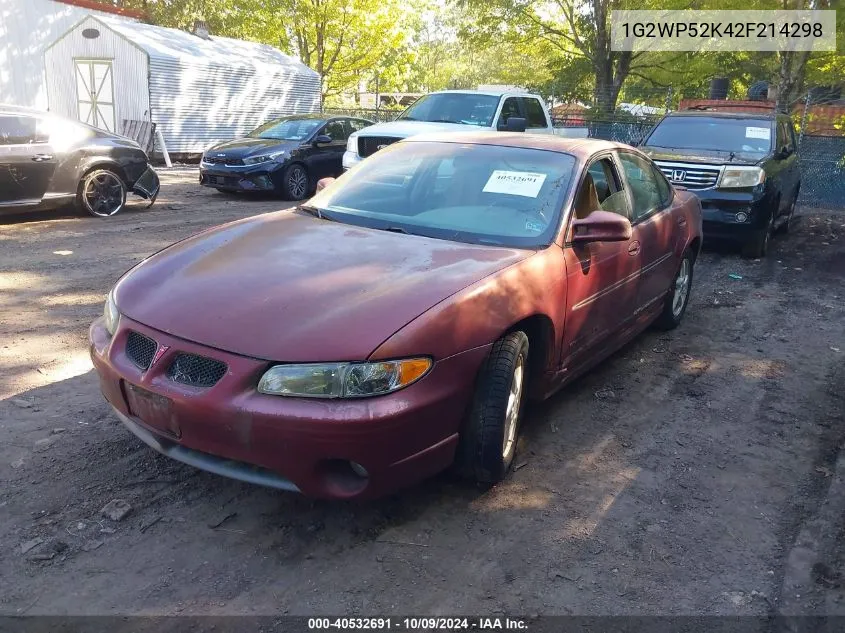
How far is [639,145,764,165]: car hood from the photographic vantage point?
9234mm

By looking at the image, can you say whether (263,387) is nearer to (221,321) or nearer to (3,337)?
(221,321)

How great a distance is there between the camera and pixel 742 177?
904 centimetres

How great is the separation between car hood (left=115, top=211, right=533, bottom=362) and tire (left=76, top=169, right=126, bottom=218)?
663 cm

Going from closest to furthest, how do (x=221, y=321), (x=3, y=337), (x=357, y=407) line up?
(x=357, y=407), (x=221, y=321), (x=3, y=337)

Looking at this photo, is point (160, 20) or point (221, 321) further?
point (160, 20)

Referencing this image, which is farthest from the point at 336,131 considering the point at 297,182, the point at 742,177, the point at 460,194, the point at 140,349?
the point at 140,349

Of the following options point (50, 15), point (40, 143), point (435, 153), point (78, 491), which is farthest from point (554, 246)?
Answer: point (50, 15)

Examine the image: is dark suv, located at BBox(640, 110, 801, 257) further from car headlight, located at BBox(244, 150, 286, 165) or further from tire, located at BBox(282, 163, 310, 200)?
car headlight, located at BBox(244, 150, 286, 165)

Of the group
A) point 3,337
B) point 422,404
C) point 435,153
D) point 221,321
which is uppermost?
point 435,153

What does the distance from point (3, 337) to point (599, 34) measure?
22.4 meters

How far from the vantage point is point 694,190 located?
9.23m

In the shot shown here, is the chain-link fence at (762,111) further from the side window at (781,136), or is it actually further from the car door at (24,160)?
the car door at (24,160)

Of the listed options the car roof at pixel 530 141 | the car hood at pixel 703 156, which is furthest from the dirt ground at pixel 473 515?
the car hood at pixel 703 156

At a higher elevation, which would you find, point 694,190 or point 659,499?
point 694,190
